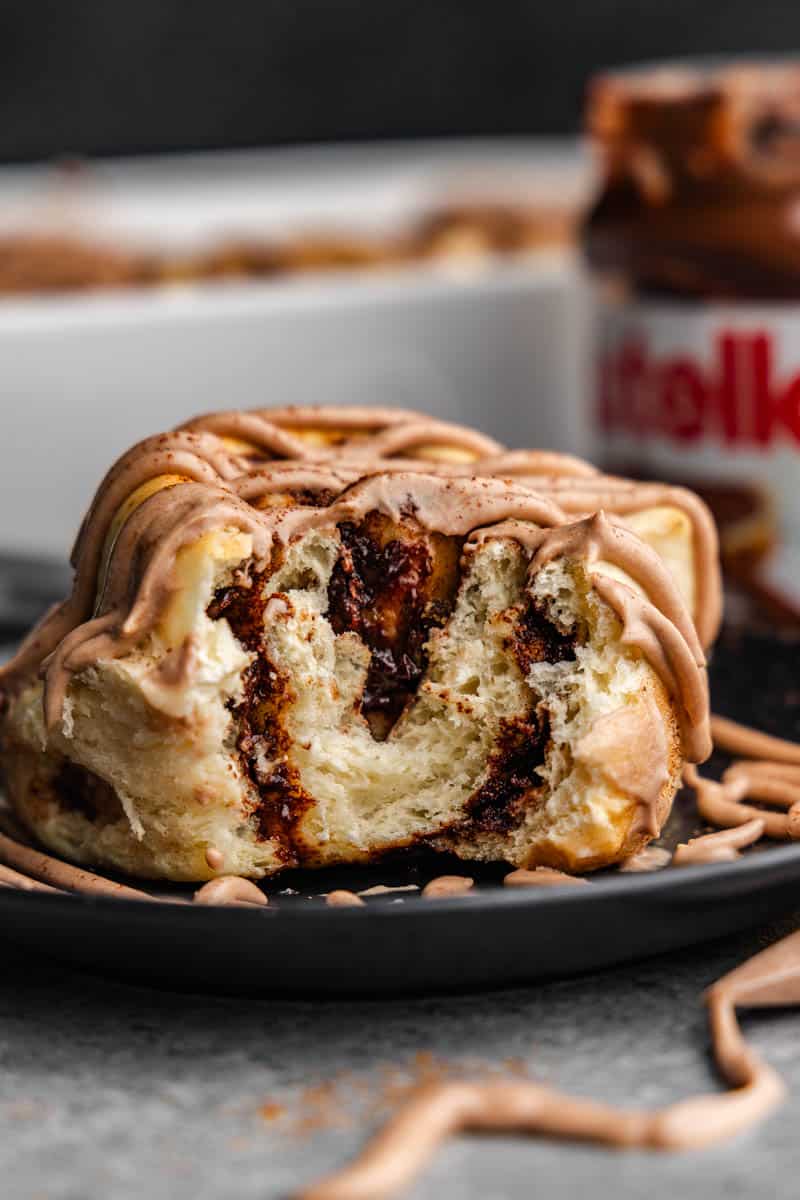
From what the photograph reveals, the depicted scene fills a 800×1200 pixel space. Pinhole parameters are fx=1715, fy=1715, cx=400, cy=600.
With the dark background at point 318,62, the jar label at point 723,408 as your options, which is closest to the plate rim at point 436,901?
the jar label at point 723,408

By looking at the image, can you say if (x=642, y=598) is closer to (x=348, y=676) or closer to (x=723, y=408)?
(x=348, y=676)

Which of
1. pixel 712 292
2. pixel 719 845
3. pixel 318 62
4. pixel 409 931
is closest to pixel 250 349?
pixel 712 292

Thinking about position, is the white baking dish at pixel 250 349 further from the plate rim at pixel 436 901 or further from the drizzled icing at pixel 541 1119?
the drizzled icing at pixel 541 1119

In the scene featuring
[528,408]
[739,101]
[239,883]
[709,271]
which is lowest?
[528,408]

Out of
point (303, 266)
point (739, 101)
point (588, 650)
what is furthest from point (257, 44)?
point (588, 650)

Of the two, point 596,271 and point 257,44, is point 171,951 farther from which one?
point 257,44

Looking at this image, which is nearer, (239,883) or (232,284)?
(239,883)
